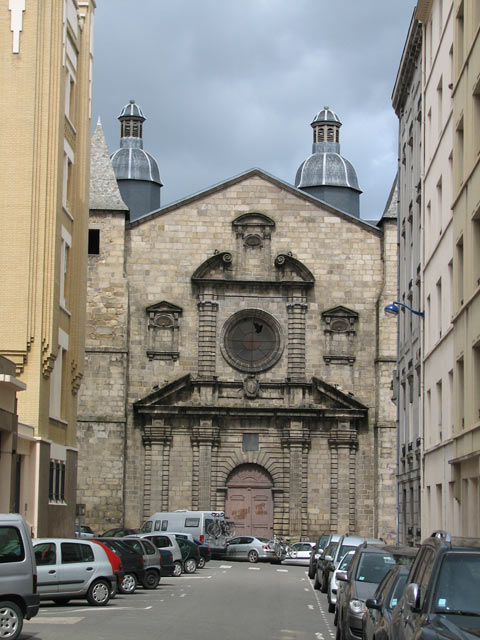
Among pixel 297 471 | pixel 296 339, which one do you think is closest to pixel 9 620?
pixel 297 471

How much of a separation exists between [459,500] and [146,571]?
338 inches

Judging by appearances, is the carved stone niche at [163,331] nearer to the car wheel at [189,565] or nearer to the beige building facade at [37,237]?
the car wheel at [189,565]

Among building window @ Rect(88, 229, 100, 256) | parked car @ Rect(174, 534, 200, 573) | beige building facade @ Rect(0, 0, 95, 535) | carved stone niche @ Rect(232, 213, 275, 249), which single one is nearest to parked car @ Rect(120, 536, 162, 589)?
beige building facade @ Rect(0, 0, 95, 535)

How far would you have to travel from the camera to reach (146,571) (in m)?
29.5

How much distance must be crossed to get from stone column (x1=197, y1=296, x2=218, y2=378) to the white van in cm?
679

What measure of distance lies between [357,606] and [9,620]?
4.81 metres

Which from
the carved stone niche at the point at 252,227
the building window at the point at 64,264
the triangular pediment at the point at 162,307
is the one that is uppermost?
the carved stone niche at the point at 252,227

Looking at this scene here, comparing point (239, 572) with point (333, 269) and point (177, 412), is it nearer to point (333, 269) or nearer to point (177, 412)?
point (177, 412)

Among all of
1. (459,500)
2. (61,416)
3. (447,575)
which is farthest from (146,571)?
(447,575)

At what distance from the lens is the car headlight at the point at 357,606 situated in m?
16.2

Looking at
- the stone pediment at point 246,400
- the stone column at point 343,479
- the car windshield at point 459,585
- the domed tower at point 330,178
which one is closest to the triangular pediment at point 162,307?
the stone pediment at point 246,400

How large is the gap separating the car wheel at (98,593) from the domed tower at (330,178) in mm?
57745

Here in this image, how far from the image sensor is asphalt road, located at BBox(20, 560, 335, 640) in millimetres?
18484

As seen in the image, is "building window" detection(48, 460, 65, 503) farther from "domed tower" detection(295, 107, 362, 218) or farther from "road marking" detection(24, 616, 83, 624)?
"domed tower" detection(295, 107, 362, 218)
